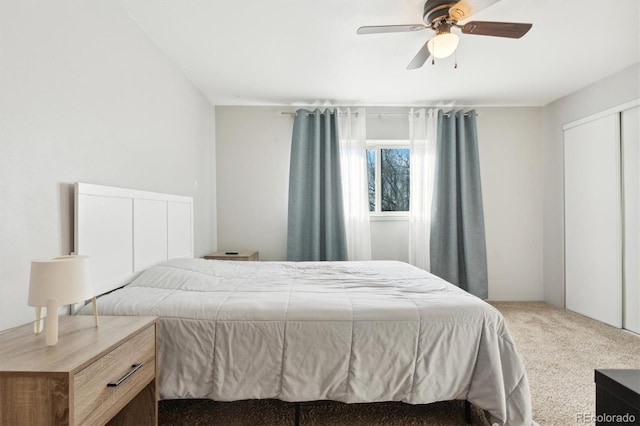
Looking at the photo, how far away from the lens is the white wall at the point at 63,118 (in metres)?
1.33

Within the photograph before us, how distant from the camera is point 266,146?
159 inches

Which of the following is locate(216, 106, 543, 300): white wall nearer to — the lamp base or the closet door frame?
the closet door frame

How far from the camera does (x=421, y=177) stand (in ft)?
13.1

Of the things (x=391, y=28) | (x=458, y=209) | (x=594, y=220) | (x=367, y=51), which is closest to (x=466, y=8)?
(x=391, y=28)

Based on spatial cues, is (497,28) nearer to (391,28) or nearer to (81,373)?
(391,28)

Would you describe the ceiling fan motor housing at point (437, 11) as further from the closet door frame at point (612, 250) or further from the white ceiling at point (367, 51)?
the closet door frame at point (612, 250)

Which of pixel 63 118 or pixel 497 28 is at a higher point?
pixel 497 28

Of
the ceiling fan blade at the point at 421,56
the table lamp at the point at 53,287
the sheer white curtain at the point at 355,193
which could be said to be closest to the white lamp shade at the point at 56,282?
the table lamp at the point at 53,287

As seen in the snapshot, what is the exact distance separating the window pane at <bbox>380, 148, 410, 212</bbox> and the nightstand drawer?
10.7ft

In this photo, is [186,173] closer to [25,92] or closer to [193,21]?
[193,21]

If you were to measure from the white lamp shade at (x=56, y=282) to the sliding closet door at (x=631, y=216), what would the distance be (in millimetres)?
4123

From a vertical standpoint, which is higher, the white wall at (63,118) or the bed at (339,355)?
the white wall at (63,118)

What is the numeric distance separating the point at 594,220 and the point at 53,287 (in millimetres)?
4345

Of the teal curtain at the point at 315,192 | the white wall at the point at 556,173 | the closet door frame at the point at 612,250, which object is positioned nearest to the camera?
the closet door frame at the point at 612,250
